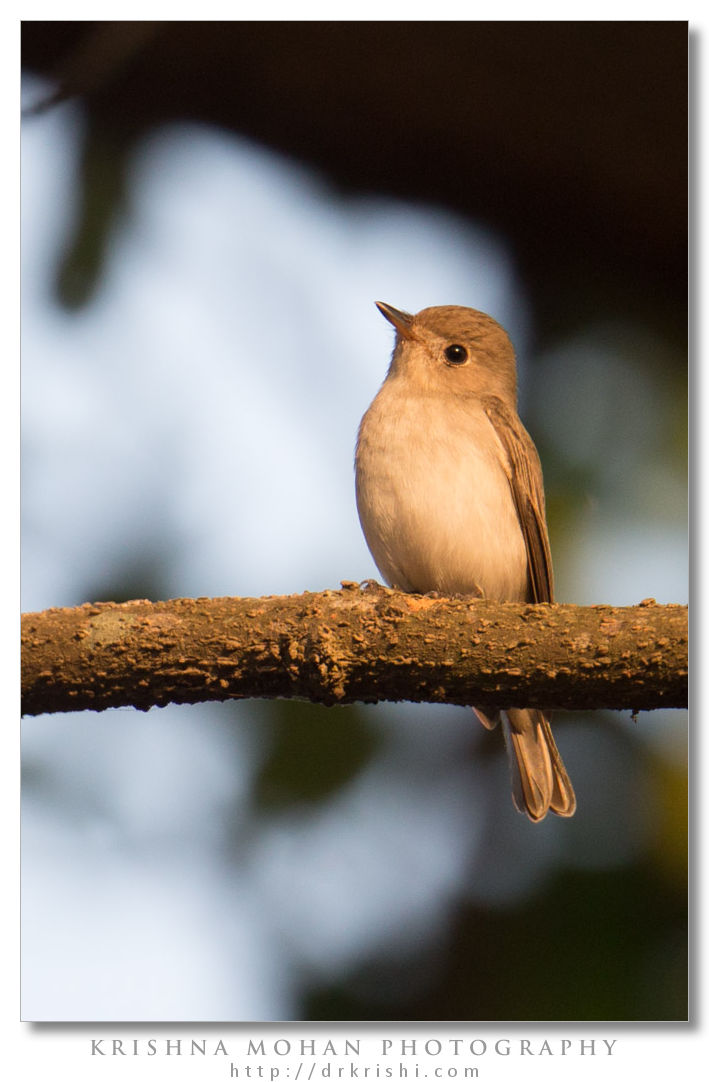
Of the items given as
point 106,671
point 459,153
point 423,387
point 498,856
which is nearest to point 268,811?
point 498,856

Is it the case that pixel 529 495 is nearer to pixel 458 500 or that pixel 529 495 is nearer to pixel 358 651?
pixel 458 500

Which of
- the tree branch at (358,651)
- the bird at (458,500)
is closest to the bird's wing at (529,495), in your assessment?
the bird at (458,500)

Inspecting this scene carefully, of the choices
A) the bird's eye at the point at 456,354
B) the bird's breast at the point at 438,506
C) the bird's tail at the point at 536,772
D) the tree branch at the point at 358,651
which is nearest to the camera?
the tree branch at the point at 358,651

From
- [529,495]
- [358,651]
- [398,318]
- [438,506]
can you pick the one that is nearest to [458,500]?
[438,506]

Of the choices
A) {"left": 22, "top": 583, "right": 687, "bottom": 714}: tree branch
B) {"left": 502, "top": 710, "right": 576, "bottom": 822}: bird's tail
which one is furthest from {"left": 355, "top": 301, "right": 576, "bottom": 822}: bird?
{"left": 22, "top": 583, "right": 687, "bottom": 714}: tree branch

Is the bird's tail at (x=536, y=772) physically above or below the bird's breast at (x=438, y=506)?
below

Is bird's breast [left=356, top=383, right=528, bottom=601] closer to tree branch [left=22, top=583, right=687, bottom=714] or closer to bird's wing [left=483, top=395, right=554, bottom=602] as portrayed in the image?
bird's wing [left=483, top=395, right=554, bottom=602]

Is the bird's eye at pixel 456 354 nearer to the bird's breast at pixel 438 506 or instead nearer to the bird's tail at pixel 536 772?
the bird's breast at pixel 438 506
